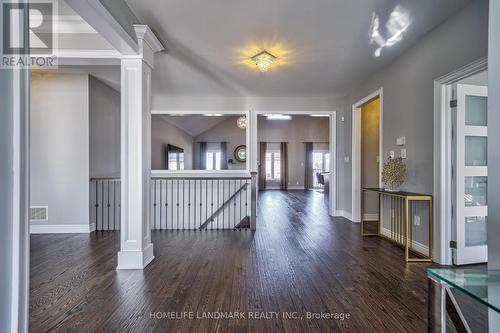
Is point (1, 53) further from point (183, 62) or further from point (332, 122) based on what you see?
point (332, 122)

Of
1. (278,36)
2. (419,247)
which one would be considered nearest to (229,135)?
(278,36)

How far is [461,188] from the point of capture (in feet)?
8.96

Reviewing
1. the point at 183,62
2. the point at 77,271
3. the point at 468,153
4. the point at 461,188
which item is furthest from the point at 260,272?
the point at 183,62

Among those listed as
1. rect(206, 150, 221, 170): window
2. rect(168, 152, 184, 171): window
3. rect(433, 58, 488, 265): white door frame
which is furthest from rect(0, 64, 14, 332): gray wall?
rect(206, 150, 221, 170): window

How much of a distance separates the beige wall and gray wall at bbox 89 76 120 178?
5010mm

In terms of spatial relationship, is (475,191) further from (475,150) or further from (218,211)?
(218,211)

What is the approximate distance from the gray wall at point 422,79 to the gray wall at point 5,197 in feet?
11.0

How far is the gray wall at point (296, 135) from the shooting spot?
39.9ft

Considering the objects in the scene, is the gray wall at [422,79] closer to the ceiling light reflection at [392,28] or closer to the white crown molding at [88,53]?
the ceiling light reflection at [392,28]

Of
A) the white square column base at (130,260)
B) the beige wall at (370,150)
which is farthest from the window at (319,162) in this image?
the white square column base at (130,260)

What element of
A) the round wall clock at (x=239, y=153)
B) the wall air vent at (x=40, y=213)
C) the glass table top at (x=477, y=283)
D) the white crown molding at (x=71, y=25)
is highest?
the white crown molding at (x=71, y=25)

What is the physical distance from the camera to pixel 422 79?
9.97ft

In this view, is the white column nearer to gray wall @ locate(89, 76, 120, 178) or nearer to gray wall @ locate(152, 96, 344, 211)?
gray wall @ locate(89, 76, 120, 178)

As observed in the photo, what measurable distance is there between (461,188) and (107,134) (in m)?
5.56
